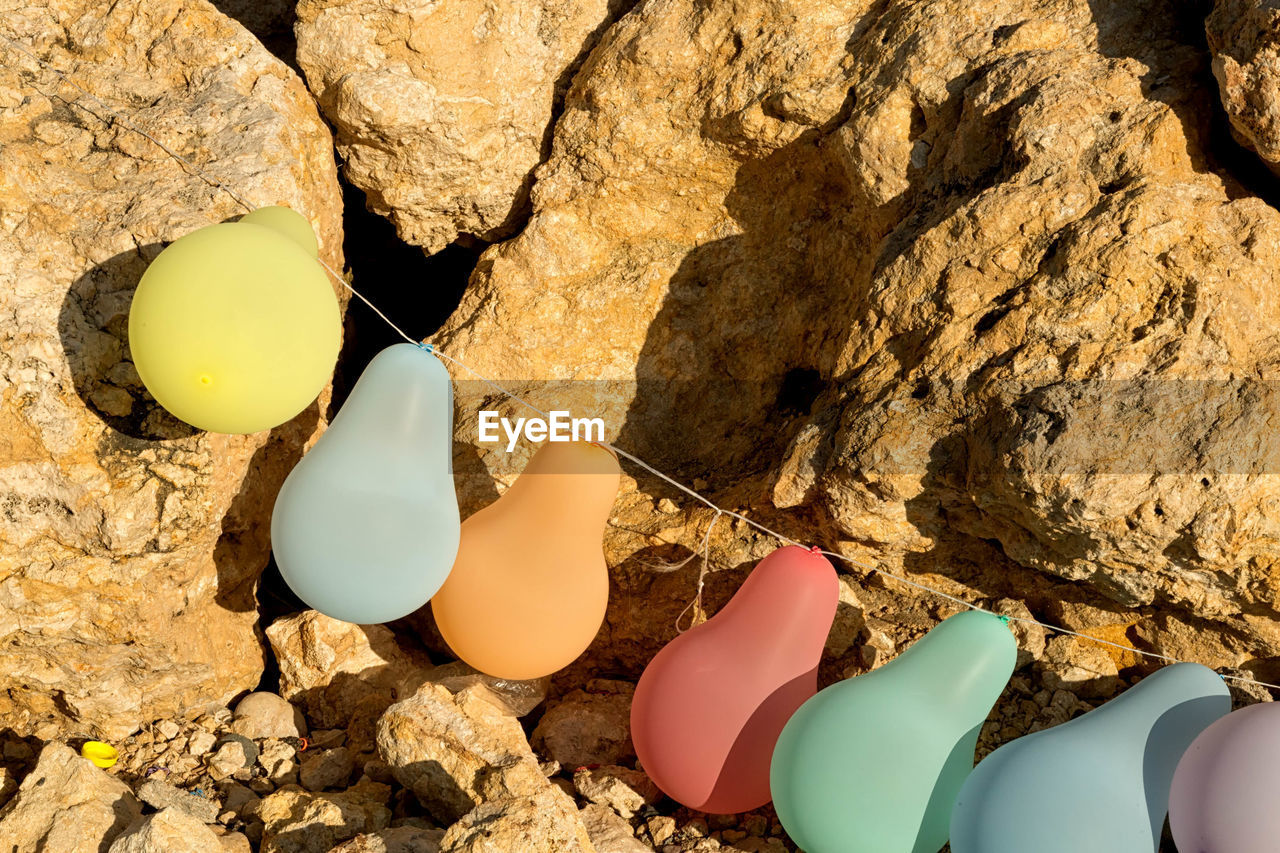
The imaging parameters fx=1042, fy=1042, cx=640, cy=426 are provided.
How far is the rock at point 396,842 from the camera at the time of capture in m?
2.04

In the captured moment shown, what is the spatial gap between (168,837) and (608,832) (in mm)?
912

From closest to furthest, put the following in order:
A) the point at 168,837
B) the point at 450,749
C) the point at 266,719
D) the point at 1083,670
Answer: the point at 168,837
the point at 450,749
the point at 1083,670
the point at 266,719

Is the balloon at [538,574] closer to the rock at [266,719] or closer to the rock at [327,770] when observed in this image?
the rock at [327,770]

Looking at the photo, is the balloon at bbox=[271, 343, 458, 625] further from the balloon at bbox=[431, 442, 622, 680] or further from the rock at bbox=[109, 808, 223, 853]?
the rock at bbox=[109, 808, 223, 853]

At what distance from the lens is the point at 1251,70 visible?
2141 millimetres

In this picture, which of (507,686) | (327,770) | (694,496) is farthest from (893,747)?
(327,770)

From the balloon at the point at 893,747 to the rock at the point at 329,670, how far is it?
3.94ft

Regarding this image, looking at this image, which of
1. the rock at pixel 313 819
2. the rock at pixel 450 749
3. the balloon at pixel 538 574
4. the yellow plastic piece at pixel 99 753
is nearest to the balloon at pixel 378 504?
the balloon at pixel 538 574

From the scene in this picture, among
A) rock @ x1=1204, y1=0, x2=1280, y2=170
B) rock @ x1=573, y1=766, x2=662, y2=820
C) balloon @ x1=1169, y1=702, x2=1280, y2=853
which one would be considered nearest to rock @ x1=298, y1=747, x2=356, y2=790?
rock @ x1=573, y1=766, x2=662, y2=820

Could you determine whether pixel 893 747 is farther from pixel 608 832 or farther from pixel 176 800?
pixel 176 800

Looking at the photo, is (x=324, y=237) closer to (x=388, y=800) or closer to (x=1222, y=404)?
(x=388, y=800)

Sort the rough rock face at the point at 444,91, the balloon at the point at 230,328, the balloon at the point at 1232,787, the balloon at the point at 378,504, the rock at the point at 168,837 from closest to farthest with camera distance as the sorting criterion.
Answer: the balloon at the point at 1232,787 → the rock at the point at 168,837 → the balloon at the point at 230,328 → the balloon at the point at 378,504 → the rough rock face at the point at 444,91

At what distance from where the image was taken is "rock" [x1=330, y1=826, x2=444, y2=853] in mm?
2045

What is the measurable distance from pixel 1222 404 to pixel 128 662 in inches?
103
